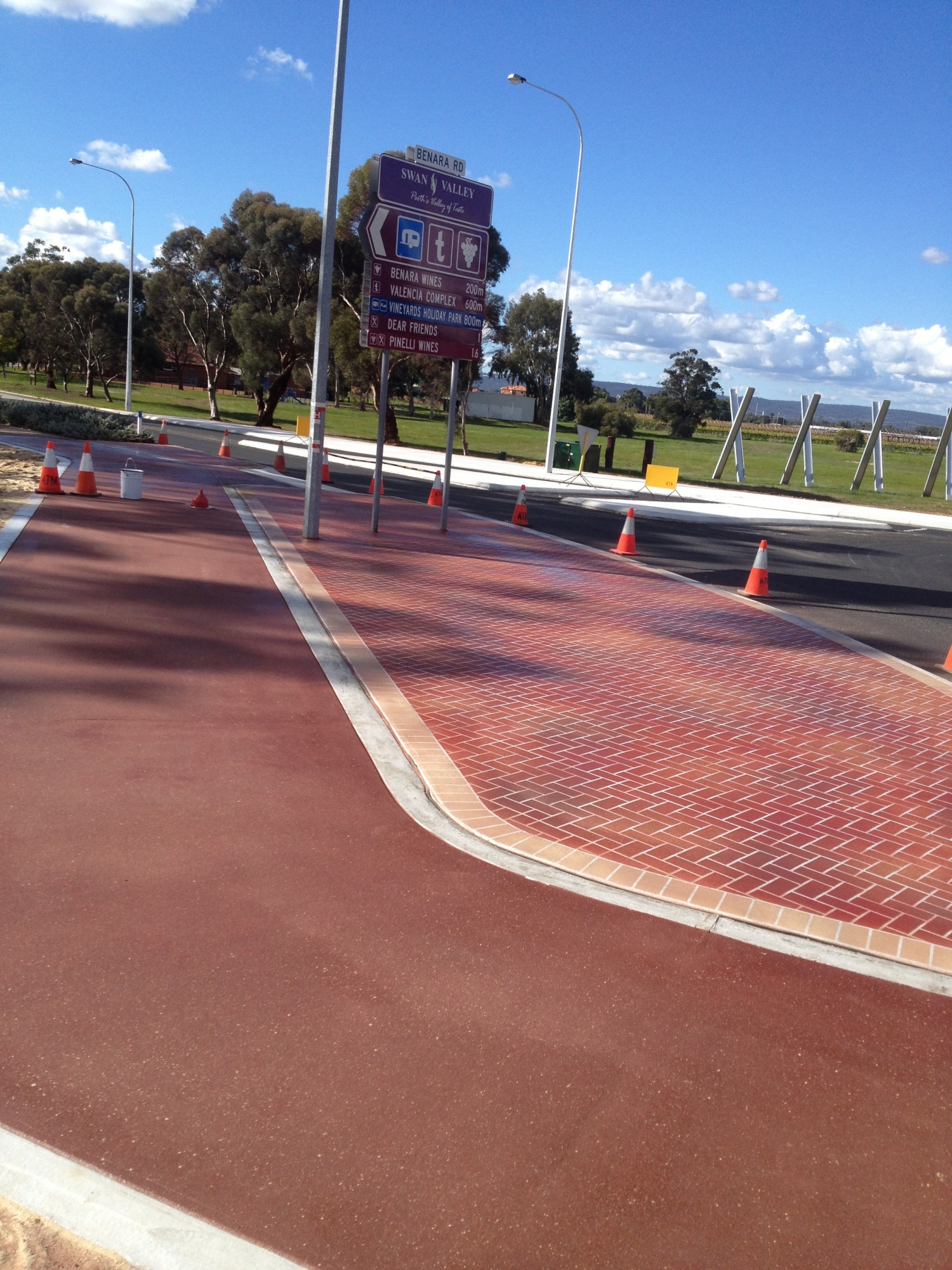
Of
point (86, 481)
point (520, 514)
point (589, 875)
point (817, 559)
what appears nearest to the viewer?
point (589, 875)

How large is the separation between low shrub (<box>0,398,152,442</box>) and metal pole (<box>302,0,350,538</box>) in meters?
17.0

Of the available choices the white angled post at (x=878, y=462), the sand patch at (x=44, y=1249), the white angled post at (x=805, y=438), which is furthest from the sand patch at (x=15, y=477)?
the white angled post at (x=878, y=462)

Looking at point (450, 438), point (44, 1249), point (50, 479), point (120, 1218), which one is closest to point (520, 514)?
point (450, 438)

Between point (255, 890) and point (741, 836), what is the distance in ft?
8.01

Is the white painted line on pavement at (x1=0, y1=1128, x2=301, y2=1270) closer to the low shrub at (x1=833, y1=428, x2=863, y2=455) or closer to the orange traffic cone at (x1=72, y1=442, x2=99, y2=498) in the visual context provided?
the orange traffic cone at (x1=72, y1=442, x2=99, y2=498)

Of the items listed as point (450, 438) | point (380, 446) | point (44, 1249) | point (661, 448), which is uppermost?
point (450, 438)

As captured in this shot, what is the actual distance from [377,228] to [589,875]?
10634 mm

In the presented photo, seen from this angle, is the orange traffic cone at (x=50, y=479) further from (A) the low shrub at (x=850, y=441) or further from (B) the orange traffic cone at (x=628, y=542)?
(A) the low shrub at (x=850, y=441)

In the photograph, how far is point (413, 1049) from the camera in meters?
3.31

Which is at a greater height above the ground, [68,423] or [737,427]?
[737,427]

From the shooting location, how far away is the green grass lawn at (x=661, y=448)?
122 feet

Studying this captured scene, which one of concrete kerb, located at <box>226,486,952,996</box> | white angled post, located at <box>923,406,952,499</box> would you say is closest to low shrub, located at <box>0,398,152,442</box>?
concrete kerb, located at <box>226,486,952,996</box>

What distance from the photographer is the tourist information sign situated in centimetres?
1323

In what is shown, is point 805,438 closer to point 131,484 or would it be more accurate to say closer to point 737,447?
point 737,447
